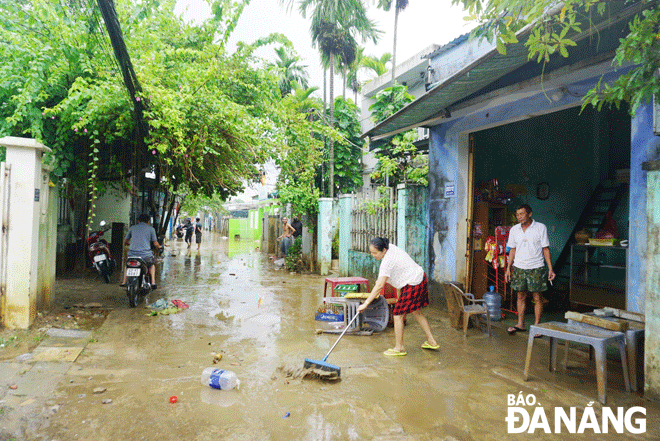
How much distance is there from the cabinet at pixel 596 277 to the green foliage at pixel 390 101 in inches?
237

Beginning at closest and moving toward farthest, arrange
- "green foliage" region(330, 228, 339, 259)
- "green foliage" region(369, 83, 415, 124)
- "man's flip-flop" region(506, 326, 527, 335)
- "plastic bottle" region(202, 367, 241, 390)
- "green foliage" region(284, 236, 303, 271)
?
"plastic bottle" region(202, 367, 241, 390) → "man's flip-flop" region(506, 326, 527, 335) → "green foliage" region(369, 83, 415, 124) → "green foliage" region(330, 228, 339, 259) → "green foliage" region(284, 236, 303, 271)

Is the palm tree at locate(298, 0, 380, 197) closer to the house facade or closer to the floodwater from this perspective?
the house facade

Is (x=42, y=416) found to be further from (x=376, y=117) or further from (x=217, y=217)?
(x=217, y=217)

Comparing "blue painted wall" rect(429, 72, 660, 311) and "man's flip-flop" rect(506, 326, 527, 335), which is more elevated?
"blue painted wall" rect(429, 72, 660, 311)

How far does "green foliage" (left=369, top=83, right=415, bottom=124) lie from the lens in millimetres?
11648

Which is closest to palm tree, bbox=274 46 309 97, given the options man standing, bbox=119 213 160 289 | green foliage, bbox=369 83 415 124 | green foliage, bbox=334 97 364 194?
green foliage, bbox=334 97 364 194

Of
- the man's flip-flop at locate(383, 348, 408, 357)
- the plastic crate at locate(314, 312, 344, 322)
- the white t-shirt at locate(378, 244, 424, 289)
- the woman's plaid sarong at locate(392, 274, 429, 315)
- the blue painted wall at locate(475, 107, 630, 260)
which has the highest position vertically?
the blue painted wall at locate(475, 107, 630, 260)

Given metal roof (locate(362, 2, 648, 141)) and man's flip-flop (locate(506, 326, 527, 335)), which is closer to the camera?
metal roof (locate(362, 2, 648, 141))

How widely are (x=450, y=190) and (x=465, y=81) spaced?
2283 mm

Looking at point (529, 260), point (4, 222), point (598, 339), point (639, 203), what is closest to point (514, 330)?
point (529, 260)

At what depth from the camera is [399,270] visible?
200 inches

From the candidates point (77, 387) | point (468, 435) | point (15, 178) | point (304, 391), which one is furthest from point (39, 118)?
point (468, 435)

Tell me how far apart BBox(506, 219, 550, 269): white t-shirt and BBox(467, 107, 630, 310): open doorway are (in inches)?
84.2

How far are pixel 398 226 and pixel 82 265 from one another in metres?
8.36
